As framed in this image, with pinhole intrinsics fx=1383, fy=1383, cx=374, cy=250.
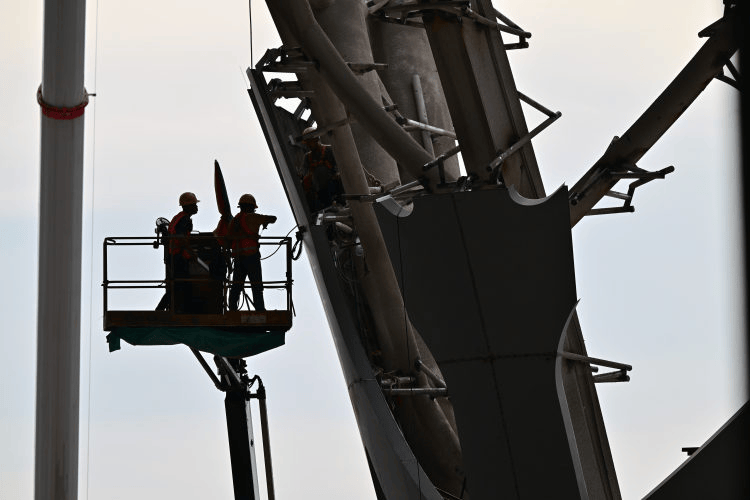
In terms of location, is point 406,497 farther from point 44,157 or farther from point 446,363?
point 44,157

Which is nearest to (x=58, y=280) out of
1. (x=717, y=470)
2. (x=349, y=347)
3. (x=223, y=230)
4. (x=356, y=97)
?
(x=223, y=230)

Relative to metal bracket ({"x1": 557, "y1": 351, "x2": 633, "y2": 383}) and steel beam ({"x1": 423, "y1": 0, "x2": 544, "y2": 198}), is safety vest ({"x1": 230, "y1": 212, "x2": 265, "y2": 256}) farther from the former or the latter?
steel beam ({"x1": 423, "y1": 0, "x2": 544, "y2": 198})

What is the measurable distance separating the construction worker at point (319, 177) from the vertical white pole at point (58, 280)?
5.54 metres

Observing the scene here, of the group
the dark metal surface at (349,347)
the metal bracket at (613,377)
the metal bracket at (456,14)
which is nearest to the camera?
the metal bracket at (456,14)

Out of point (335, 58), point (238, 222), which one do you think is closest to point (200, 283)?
point (238, 222)

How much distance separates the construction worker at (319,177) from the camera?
91.0ft

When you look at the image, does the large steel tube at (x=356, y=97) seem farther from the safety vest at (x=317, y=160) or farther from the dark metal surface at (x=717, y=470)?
the safety vest at (x=317, y=160)

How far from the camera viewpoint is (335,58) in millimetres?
20969

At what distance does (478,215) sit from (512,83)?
2.83 meters

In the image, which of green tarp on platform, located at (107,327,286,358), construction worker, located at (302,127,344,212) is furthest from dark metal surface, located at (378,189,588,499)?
construction worker, located at (302,127,344,212)

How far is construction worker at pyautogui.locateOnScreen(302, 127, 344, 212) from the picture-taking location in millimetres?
27750

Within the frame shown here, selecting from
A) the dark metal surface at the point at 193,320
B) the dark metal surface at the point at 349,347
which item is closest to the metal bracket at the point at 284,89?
the dark metal surface at the point at 349,347

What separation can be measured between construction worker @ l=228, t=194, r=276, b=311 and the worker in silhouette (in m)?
0.81

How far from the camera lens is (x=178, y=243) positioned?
25500mm
